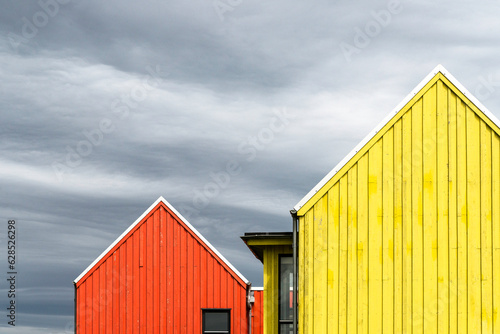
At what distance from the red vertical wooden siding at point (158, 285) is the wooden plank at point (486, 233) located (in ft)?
37.9

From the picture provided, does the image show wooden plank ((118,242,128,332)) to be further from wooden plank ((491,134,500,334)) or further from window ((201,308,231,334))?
wooden plank ((491,134,500,334))

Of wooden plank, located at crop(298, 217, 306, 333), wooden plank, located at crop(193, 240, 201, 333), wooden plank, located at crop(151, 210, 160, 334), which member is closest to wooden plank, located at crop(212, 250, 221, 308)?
wooden plank, located at crop(193, 240, 201, 333)

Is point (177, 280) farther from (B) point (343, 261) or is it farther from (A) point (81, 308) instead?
(B) point (343, 261)

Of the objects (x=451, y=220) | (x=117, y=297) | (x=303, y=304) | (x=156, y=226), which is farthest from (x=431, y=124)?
(x=117, y=297)

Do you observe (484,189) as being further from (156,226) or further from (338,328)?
(156,226)

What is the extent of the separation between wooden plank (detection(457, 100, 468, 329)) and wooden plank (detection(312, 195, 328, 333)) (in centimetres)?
326

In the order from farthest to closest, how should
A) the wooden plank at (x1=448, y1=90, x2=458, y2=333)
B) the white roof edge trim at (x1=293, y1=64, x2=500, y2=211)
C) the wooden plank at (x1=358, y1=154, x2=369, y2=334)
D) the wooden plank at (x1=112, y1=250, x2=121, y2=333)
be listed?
the wooden plank at (x1=112, y1=250, x2=121, y2=333)
the white roof edge trim at (x1=293, y1=64, x2=500, y2=211)
the wooden plank at (x1=358, y1=154, x2=369, y2=334)
the wooden plank at (x1=448, y1=90, x2=458, y2=333)

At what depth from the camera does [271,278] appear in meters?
20.5

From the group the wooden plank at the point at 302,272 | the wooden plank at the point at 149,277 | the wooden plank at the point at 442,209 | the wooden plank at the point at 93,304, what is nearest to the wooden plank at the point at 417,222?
the wooden plank at the point at 442,209

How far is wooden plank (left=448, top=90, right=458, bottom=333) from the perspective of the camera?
16.5 m

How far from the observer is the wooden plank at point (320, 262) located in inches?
664

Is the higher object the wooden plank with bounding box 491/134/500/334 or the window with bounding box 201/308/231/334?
the wooden plank with bounding box 491/134/500/334

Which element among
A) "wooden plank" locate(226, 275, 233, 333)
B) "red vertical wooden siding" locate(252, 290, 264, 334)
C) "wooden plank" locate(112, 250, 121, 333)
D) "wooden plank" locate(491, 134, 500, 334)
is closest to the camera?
"wooden plank" locate(491, 134, 500, 334)

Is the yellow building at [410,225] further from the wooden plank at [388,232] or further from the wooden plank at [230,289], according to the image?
the wooden plank at [230,289]
